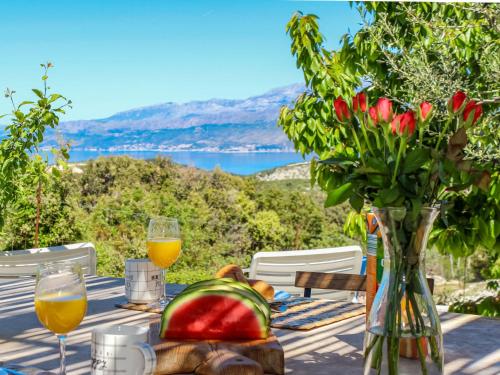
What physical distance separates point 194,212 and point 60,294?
861 centimetres

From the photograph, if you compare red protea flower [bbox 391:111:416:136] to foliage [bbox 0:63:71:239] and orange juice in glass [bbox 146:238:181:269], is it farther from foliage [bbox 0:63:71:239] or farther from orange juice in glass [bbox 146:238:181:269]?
foliage [bbox 0:63:71:239]

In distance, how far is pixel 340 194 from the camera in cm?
95

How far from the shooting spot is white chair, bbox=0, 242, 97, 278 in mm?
2527

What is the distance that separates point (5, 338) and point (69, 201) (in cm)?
526

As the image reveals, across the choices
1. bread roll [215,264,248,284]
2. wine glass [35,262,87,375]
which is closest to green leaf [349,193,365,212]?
wine glass [35,262,87,375]

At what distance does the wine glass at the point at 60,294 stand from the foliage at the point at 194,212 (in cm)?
568

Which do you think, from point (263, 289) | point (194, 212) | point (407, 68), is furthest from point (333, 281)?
point (194, 212)

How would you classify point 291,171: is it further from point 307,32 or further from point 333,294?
point 333,294

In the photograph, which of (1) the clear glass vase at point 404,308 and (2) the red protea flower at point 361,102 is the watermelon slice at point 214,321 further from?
(2) the red protea flower at point 361,102

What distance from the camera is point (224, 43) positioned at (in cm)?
4778

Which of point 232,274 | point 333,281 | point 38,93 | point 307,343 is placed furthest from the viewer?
point 38,93

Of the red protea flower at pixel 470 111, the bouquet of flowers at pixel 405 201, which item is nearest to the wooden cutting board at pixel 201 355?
the bouquet of flowers at pixel 405 201

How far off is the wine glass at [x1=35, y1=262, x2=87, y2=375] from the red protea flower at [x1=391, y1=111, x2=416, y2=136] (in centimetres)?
52

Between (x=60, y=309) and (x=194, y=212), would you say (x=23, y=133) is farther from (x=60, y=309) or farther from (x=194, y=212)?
(x=194, y=212)
